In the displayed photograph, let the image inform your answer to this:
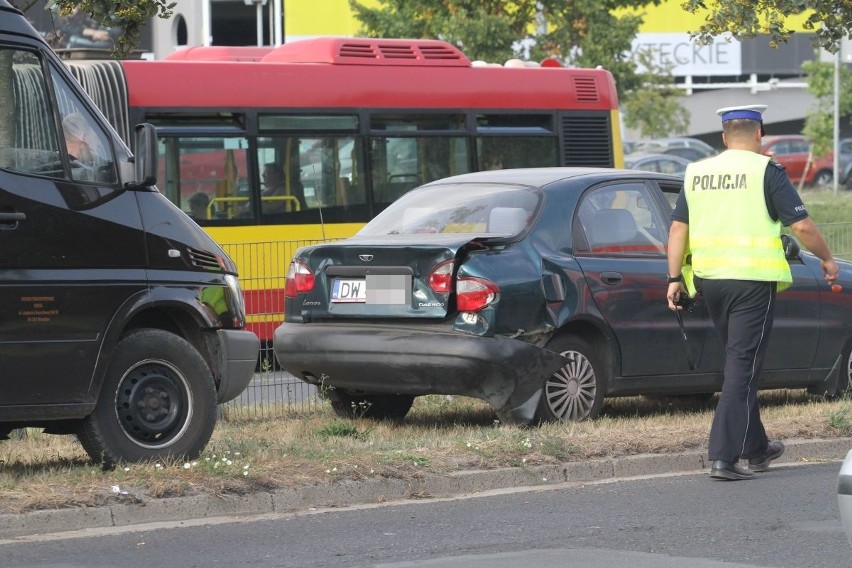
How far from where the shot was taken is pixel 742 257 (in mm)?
8094

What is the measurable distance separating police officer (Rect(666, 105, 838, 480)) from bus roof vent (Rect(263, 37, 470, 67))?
899 centimetres

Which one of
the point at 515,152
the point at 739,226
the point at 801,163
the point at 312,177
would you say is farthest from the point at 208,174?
the point at 801,163

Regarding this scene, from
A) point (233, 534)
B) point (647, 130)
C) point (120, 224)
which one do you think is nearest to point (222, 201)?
point (120, 224)

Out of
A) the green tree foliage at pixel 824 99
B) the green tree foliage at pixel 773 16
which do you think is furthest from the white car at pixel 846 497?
the green tree foliage at pixel 824 99

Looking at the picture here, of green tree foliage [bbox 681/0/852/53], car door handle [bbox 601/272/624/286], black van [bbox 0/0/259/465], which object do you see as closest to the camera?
black van [bbox 0/0/259/465]

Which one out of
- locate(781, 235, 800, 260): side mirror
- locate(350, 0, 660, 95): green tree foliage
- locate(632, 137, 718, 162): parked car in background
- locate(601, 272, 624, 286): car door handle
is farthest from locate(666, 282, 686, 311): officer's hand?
locate(632, 137, 718, 162): parked car in background

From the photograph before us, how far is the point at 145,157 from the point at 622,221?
329 cm

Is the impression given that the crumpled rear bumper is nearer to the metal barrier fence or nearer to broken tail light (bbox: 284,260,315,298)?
broken tail light (bbox: 284,260,315,298)

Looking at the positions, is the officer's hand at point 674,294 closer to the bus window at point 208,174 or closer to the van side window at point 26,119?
the van side window at point 26,119

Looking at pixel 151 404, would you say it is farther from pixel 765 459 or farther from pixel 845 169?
pixel 845 169

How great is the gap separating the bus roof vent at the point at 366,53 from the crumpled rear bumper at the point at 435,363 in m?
7.77

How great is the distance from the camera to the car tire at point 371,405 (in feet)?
33.1

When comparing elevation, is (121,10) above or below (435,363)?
above

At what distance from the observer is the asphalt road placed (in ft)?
20.3
